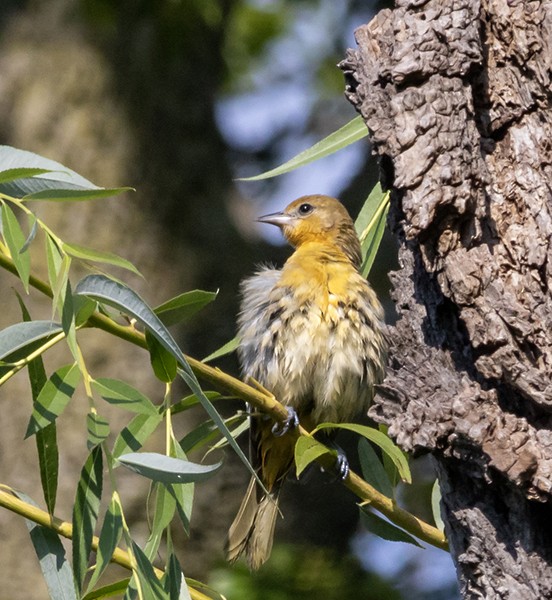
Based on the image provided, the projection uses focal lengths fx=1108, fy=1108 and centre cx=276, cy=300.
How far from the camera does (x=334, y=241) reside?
475cm

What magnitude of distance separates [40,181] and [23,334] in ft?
1.02

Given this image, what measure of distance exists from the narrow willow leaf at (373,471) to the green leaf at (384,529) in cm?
7

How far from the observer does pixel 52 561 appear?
2336 mm

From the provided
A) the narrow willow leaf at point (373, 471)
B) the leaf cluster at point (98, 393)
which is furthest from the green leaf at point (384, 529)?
the leaf cluster at point (98, 393)

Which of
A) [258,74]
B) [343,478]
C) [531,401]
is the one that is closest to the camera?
[531,401]

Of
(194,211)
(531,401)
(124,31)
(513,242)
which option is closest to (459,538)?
(531,401)

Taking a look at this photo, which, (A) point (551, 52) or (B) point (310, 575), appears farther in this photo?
(B) point (310, 575)

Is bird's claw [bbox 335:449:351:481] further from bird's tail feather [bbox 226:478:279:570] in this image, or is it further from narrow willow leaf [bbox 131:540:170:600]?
narrow willow leaf [bbox 131:540:170:600]

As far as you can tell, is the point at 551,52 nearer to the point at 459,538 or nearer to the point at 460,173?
the point at 460,173

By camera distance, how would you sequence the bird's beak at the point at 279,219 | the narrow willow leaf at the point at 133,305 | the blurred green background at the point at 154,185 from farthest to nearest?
the blurred green background at the point at 154,185
the bird's beak at the point at 279,219
the narrow willow leaf at the point at 133,305

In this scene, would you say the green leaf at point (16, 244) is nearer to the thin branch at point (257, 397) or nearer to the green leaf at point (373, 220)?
the thin branch at point (257, 397)

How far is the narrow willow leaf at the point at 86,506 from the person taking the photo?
2.19m

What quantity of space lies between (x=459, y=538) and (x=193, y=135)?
5.02m

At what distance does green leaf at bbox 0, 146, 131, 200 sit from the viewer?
79.7 inches
